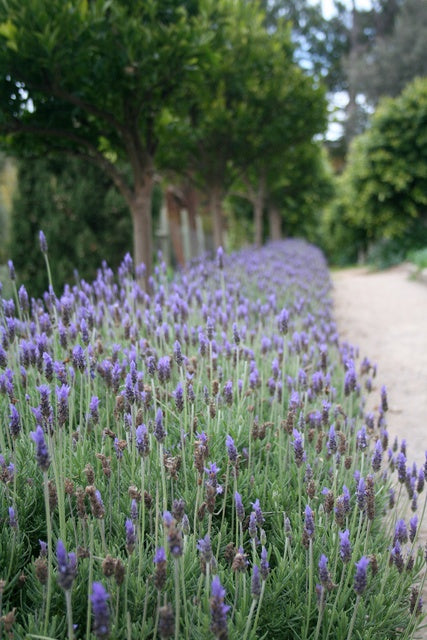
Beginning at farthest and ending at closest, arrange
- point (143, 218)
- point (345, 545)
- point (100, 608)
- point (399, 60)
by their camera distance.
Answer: point (399, 60)
point (143, 218)
point (345, 545)
point (100, 608)

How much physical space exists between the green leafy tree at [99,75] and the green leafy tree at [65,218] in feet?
4.77

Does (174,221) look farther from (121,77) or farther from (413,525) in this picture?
(413,525)

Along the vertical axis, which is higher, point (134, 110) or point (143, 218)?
point (134, 110)

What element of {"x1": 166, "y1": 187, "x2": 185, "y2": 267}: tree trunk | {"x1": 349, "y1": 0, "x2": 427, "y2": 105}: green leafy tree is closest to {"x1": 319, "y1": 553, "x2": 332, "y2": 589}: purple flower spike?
{"x1": 166, "y1": 187, "x2": 185, "y2": 267}: tree trunk

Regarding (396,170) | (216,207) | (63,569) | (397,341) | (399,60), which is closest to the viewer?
(63,569)

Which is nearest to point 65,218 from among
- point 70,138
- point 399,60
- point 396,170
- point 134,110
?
point 70,138

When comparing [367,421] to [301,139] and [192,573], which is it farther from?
[301,139]

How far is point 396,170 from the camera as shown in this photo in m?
17.4

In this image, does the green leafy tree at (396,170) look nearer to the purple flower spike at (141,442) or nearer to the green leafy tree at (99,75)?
the green leafy tree at (99,75)

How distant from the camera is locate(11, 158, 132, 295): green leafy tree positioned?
333 inches

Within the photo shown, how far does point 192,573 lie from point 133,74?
201 inches

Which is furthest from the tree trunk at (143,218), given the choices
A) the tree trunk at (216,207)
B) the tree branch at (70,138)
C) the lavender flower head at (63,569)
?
the lavender flower head at (63,569)

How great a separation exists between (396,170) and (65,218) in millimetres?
12366

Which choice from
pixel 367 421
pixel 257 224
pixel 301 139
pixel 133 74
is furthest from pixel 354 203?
pixel 367 421
